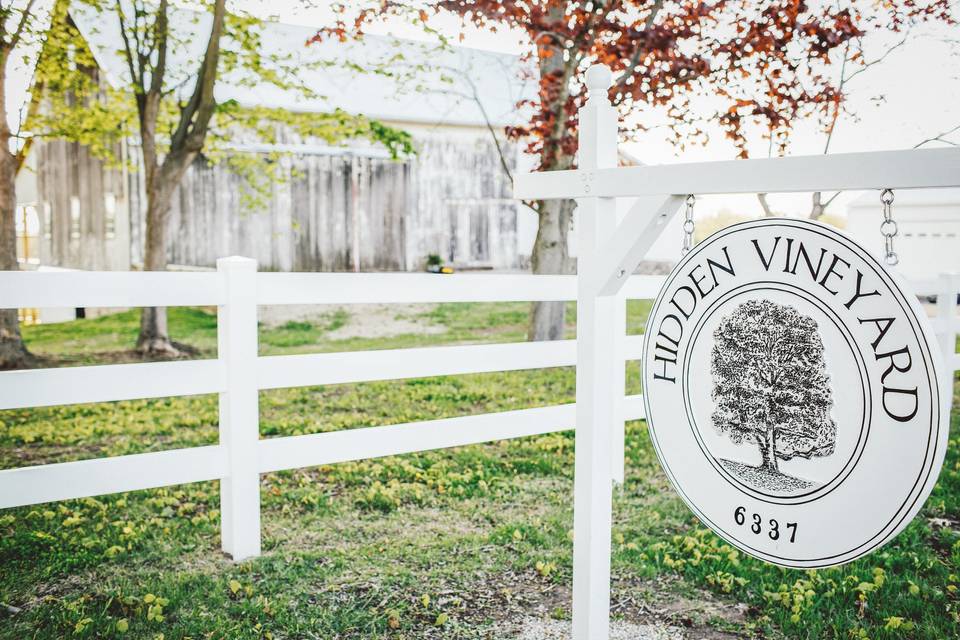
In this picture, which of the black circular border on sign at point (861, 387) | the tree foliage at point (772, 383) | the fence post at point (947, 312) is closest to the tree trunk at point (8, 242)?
the black circular border on sign at point (861, 387)

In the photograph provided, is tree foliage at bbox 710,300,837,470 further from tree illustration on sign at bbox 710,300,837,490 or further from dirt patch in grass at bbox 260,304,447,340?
dirt patch in grass at bbox 260,304,447,340

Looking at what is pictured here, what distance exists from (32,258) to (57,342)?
344 inches

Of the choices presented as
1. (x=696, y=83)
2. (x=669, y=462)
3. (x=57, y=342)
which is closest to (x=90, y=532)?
(x=669, y=462)

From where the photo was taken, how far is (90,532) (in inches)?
195

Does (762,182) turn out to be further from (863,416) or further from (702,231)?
(702,231)

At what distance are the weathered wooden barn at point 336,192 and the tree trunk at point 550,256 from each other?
632 cm

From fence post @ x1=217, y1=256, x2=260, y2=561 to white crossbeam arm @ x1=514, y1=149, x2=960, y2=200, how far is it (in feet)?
6.38

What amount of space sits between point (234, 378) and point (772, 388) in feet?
9.48

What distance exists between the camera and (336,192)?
1781 cm

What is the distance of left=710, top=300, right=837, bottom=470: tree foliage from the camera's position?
2568 mm

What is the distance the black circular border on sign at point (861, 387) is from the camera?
8.07 ft

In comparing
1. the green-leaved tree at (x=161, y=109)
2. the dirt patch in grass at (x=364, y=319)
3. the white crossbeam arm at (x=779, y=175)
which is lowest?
the dirt patch in grass at (x=364, y=319)

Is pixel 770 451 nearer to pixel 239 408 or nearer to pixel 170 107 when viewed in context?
pixel 239 408

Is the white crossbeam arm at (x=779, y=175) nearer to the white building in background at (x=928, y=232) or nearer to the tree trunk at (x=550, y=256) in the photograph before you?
the tree trunk at (x=550, y=256)
